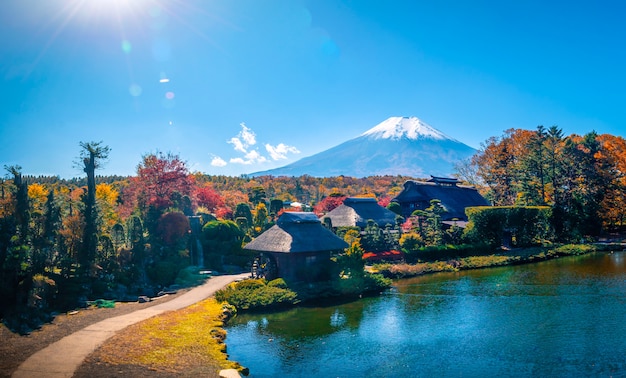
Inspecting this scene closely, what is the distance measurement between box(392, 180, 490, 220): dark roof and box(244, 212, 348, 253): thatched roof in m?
23.6

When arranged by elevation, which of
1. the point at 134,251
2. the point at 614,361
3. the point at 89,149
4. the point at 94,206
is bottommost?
the point at 614,361

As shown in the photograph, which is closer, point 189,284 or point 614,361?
point 614,361

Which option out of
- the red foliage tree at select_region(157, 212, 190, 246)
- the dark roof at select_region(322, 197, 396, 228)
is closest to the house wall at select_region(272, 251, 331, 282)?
the red foliage tree at select_region(157, 212, 190, 246)

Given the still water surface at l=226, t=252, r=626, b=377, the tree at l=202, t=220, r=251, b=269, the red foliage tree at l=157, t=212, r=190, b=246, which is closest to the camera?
the still water surface at l=226, t=252, r=626, b=377

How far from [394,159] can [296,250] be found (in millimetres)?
160452

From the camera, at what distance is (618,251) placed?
3478 centimetres

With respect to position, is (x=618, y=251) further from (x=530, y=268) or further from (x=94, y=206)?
(x=94, y=206)

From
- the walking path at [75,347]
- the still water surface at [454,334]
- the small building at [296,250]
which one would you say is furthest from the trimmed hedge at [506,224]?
the walking path at [75,347]

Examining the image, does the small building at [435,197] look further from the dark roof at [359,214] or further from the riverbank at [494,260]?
the riverbank at [494,260]

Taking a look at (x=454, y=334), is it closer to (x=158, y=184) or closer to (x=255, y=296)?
(x=255, y=296)

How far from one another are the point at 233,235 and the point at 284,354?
1827cm

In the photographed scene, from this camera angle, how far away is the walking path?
11.2 metres

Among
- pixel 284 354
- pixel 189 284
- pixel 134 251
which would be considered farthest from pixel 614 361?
pixel 134 251

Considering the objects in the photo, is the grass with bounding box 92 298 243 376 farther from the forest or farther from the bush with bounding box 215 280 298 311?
the forest
